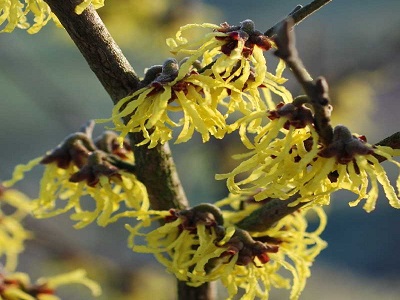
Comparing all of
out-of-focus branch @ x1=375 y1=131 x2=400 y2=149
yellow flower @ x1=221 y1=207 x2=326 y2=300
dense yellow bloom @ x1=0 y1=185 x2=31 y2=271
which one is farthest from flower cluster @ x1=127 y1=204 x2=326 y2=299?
dense yellow bloom @ x1=0 y1=185 x2=31 y2=271

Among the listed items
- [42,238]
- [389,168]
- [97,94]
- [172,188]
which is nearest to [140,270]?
→ [42,238]

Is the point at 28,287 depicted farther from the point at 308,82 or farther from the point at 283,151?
the point at 308,82

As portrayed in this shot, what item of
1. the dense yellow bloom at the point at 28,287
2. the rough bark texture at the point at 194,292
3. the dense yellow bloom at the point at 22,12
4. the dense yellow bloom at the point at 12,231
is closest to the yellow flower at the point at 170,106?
the dense yellow bloom at the point at 22,12

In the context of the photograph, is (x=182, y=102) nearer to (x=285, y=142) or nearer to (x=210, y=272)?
(x=285, y=142)

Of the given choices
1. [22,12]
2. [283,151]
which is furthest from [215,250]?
[22,12]

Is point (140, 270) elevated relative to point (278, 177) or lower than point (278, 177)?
elevated

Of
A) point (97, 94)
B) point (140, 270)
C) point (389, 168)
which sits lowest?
point (140, 270)
